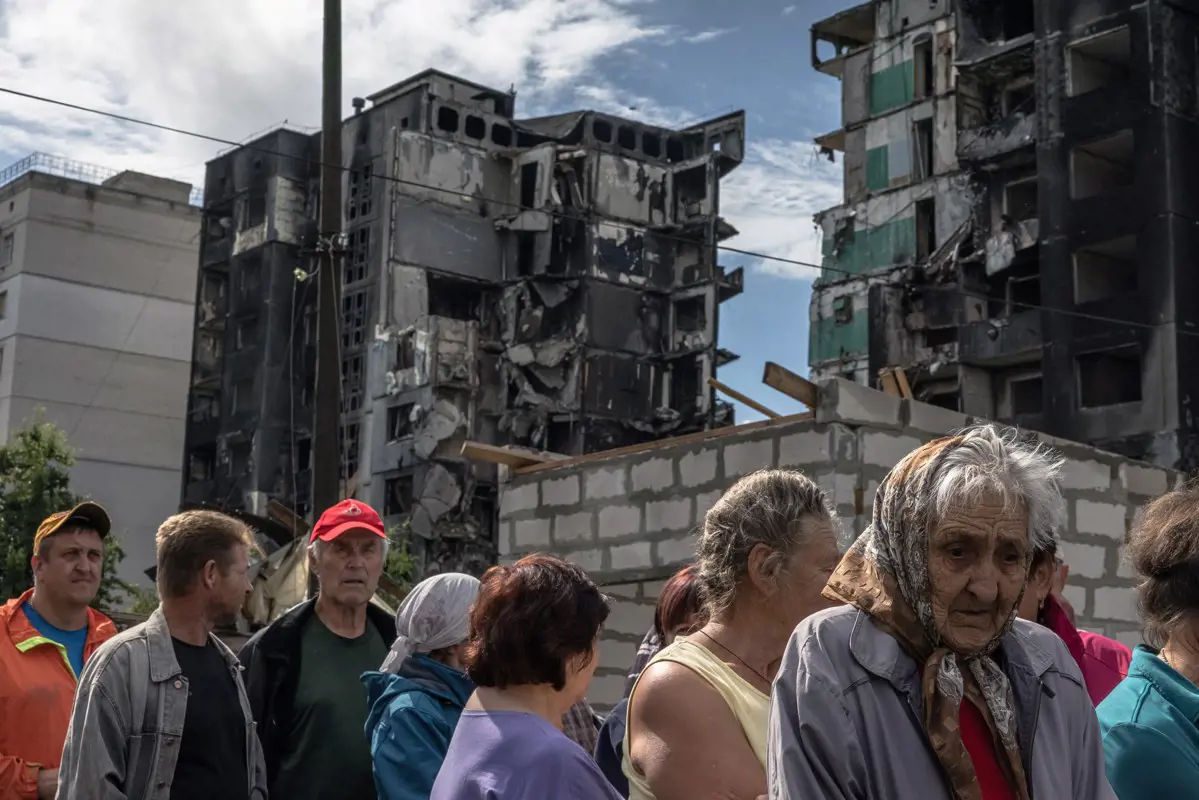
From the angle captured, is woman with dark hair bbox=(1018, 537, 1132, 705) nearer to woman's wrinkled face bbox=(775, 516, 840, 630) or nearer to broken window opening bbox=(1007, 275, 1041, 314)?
woman's wrinkled face bbox=(775, 516, 840, 630)

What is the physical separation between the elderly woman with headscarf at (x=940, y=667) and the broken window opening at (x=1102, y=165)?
37.8 metres

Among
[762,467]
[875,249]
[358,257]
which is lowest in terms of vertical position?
[762,467]

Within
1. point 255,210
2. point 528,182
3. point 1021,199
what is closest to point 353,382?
point 255,210

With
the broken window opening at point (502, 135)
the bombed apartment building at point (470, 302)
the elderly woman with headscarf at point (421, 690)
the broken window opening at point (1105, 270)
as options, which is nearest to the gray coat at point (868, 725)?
the elderly woman with headscarf at point (421, 690)

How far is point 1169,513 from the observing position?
3250 millimetres

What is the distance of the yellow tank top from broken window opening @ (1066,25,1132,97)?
128 feet

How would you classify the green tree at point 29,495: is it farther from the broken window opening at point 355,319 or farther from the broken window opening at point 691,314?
the broken window opening at point 691,314

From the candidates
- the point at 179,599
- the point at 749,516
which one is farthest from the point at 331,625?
the point at 749,516

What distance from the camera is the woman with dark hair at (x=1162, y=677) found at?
288cm

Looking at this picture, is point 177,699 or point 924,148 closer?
point 177,699

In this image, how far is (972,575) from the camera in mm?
2402

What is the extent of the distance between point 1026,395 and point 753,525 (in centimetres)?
3992

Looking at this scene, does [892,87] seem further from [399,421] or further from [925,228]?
[399,421]

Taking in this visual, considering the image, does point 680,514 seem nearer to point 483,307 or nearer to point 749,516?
point 749,516
